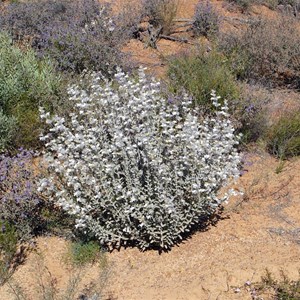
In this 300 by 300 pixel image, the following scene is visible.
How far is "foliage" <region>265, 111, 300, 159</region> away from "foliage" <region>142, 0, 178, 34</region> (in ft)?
12.6

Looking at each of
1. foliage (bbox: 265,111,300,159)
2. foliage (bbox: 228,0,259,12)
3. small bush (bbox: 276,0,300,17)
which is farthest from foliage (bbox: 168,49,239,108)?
foliage (bbox: 228,0,259,12)

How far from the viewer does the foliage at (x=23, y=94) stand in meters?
5.13

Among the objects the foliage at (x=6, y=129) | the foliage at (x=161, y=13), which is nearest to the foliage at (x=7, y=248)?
the foliage at (x=6, y=129)

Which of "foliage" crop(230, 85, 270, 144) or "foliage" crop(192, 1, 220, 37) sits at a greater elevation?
"foliage" crop(230, 85, 270, 144)

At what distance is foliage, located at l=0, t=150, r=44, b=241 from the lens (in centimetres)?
415

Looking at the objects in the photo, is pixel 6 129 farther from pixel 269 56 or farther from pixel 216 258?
pixel 269 56

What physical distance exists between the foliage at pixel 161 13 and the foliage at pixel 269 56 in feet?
6.04

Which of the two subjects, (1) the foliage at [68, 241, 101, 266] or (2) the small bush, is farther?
(2) the small bush

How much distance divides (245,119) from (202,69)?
0.97 metres

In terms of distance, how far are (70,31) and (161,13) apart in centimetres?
227

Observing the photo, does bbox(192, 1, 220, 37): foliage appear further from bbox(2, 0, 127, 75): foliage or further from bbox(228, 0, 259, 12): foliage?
bbox(2, 0, 127, 75): foliage

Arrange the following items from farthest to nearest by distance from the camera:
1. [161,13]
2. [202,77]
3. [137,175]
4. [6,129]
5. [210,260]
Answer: [161,13] < [202,77] < [6,129] < [210,260] < [137,175]

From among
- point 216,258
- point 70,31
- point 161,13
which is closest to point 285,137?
point 216,258

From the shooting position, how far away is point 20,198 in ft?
13.5
